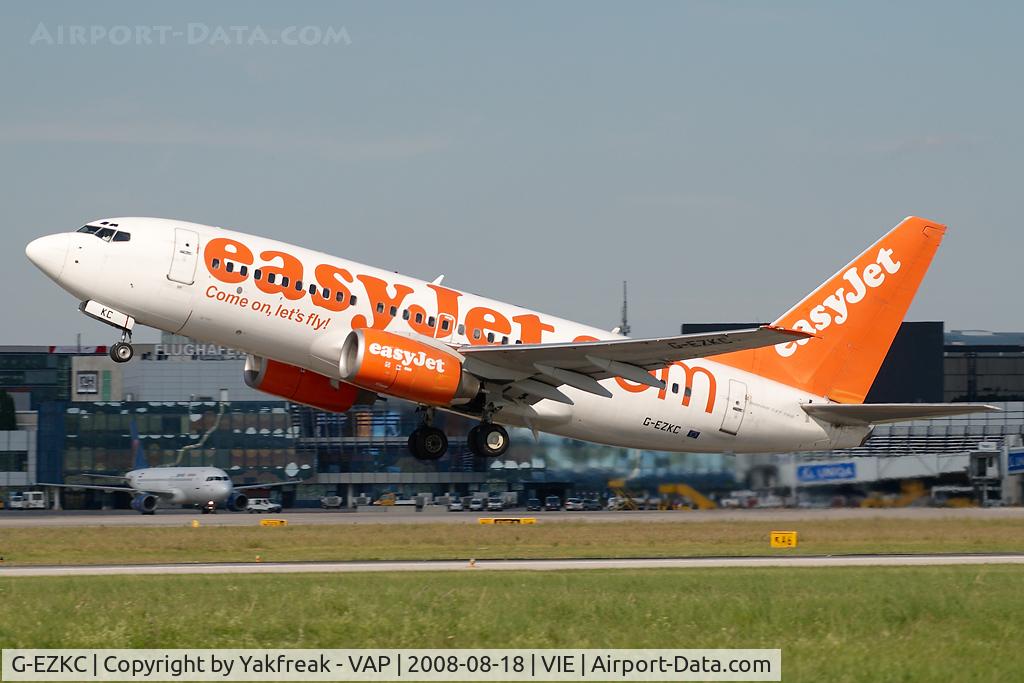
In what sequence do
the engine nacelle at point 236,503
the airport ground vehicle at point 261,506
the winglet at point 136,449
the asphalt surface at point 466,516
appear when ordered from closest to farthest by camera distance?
the asphalt surface at point 466,516, the engine nacelle at point 236,503, the airport ground vehicle at point 261,506, the winglet at point 136,449

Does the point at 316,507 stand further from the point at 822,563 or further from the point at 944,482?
the point at 822,563

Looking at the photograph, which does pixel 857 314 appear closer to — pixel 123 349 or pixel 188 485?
pixel 123 349

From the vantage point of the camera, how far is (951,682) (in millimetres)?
17438

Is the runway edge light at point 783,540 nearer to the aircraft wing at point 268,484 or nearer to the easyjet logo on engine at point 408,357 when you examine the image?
the easyjet logo on engine at point 408,357

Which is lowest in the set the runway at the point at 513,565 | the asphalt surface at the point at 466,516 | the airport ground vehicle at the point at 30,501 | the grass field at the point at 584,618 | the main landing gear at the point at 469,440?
the airport ground vehicle at the point at 30,501

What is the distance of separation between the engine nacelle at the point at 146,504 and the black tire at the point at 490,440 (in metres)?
49.7

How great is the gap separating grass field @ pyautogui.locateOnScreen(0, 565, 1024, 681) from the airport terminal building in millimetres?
20373

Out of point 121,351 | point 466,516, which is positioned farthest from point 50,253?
point 466,516

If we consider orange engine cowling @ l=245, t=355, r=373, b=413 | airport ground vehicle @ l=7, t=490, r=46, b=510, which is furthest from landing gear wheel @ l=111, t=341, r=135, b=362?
airport ground vehicle @ l=7, t=490, r=46, b=510

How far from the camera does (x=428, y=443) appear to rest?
118ft

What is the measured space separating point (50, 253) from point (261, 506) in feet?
186

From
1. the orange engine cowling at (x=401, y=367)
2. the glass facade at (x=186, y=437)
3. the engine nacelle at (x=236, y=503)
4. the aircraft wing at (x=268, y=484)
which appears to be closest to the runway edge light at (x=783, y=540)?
the orange engine cowling at (x=401, y=367)

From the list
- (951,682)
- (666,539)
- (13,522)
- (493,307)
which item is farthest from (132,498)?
(951,682)

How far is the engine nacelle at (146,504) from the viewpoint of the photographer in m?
81.4
